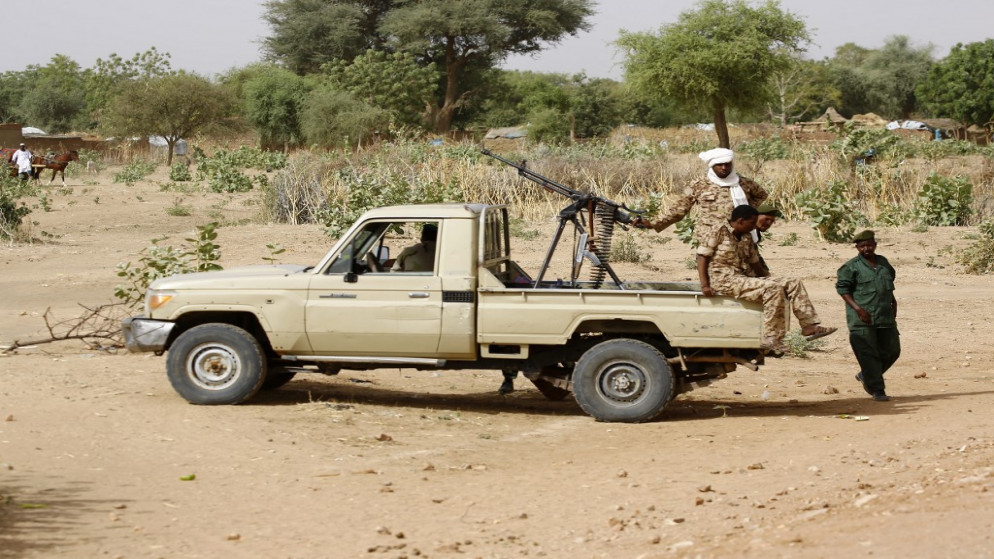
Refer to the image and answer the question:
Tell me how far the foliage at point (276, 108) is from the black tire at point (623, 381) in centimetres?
4707

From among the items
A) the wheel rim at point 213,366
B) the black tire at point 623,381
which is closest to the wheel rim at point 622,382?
the black tire at point 623,381

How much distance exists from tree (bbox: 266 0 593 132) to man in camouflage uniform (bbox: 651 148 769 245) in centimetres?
4963

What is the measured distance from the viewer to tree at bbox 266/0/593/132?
58.6m

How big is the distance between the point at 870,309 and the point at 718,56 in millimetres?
36241

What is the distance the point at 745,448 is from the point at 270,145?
5090 cm

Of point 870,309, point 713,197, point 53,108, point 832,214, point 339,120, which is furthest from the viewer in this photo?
point 53,108

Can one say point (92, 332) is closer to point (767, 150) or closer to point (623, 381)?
point (623, 381)

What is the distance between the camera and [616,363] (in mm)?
9117

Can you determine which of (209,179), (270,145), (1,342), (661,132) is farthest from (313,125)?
(1,342)

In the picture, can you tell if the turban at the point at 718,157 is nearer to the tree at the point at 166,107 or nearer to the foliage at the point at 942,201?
the foliage at the point at 942,201

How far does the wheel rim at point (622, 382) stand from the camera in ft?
29.8

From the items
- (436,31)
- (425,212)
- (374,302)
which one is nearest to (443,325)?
(374,302)

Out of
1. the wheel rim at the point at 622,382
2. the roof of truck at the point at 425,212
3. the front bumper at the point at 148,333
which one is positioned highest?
the roof of truck at the point at 425,212

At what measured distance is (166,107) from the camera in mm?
53500
